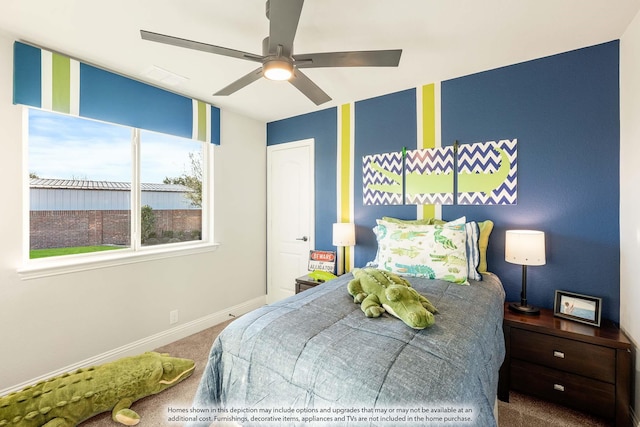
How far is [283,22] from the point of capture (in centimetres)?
128

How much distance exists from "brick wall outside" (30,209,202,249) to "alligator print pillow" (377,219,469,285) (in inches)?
85.9

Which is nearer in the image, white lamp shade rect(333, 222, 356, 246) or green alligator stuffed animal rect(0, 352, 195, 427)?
green alligator stuffed animal rect(0, 352, 195, 427)

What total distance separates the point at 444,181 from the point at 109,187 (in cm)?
297

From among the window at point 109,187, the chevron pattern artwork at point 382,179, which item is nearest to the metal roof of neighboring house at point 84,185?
the window at point 109,187

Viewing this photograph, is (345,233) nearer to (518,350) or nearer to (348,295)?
(348,295)

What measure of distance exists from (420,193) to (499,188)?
2.10 feet

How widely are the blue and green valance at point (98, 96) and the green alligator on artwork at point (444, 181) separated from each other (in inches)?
79.2

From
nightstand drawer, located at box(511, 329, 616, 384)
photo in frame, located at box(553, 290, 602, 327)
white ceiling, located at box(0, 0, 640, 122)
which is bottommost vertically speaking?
nightstand drawer, located at box(511, 329, 616, 384)

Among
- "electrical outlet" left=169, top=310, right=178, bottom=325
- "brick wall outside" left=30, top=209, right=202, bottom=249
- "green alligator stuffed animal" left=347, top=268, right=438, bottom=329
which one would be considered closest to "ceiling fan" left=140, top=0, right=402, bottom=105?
"green alligator stuffed animal" left=347, top=268, right=438, bottom=329

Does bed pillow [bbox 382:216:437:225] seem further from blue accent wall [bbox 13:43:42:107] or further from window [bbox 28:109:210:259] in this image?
blue accent wall [bbox 13:43:42:107]

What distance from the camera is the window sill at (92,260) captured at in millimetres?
2031

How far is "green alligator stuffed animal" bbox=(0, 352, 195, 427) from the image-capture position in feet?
5.18

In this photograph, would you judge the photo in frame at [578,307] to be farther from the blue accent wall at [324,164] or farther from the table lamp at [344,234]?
the blue accent wall at [324,164]

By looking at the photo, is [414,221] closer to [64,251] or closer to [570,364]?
[570,364]
